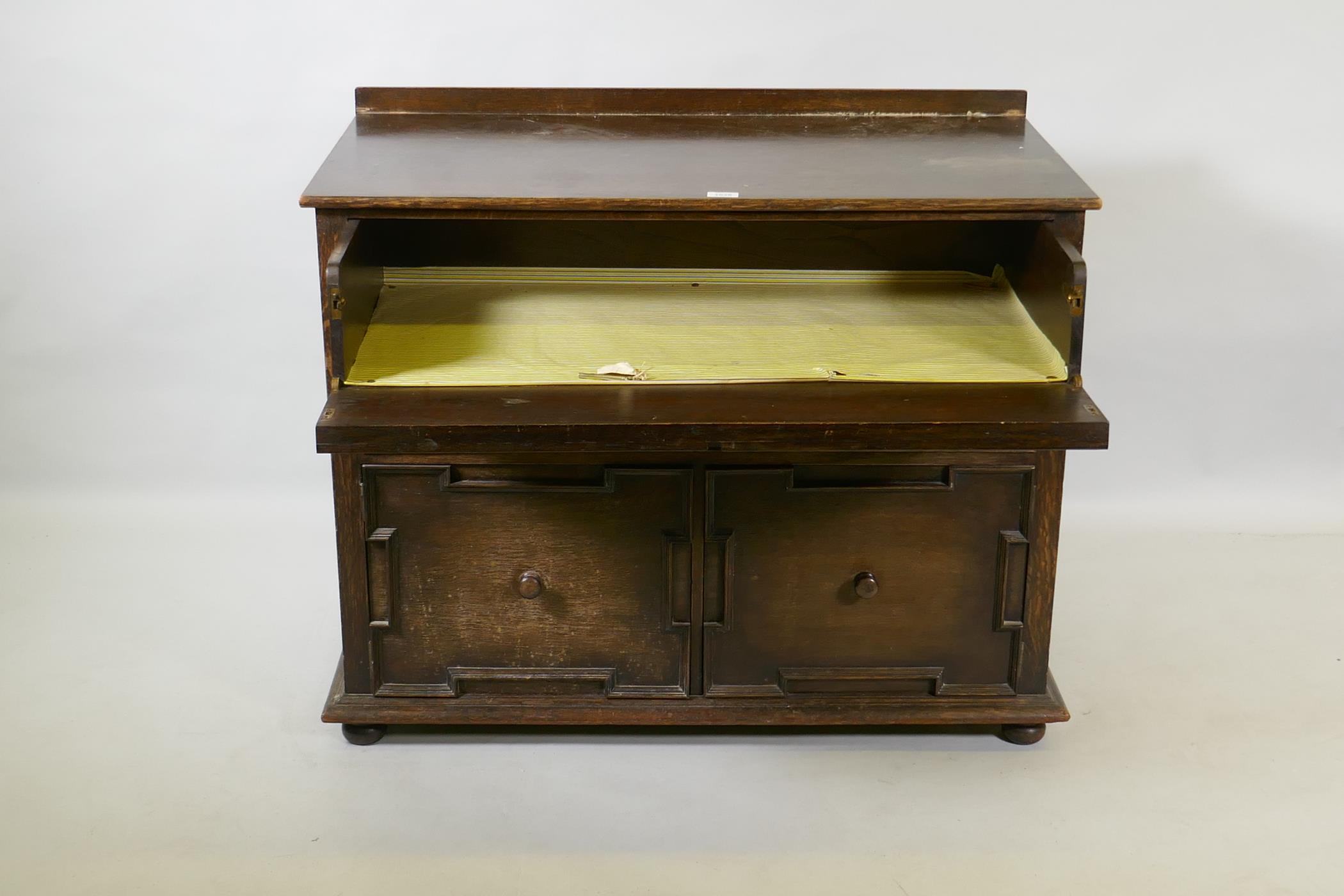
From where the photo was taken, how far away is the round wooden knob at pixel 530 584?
10.5ft

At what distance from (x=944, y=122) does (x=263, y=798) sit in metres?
1.85

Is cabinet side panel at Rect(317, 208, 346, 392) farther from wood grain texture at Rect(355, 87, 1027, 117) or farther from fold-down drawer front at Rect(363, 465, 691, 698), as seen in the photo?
wood grain texture at Rect(355, 87, 1027, 117)

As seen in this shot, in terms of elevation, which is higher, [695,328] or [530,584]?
[695,328]

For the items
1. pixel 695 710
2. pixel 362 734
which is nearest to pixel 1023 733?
pixel 695 710

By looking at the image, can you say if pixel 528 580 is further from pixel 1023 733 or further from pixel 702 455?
pixel 1023 733

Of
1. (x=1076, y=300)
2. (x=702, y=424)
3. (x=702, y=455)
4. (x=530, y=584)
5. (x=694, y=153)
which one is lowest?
(x=530, y=584)

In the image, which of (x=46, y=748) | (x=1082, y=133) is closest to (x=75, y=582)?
(x=46, y=748)

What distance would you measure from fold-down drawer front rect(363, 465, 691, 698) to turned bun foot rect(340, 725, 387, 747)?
0.10 m

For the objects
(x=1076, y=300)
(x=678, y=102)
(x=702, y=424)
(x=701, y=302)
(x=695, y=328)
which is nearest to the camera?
(x=702, y=424)

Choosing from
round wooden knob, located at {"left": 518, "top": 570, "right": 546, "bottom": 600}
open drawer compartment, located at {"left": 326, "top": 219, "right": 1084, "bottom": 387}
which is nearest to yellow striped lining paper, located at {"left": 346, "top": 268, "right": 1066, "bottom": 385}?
open drawer compartment, located at {"left": 326, "top": 219, "right": 1084, "bottom": 387}

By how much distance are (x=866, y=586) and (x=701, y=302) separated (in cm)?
62

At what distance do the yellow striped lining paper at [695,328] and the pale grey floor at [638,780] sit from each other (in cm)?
71

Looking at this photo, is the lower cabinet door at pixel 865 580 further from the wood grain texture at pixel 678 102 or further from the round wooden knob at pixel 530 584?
the wood grain texture at pixel 678 102

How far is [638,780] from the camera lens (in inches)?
129
